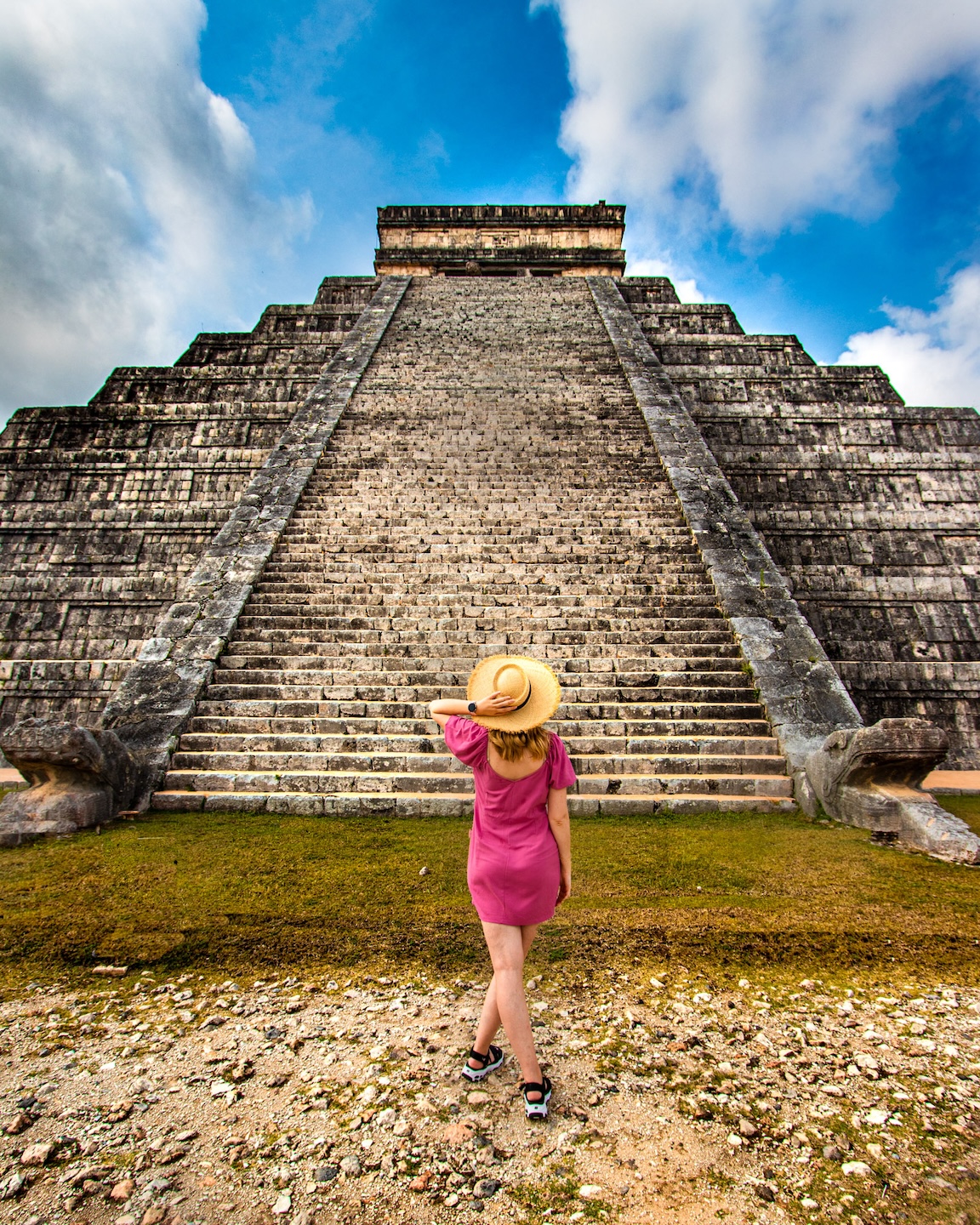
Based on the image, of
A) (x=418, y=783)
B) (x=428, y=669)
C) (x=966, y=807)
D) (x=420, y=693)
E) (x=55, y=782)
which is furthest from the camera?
(x=428, y=669)

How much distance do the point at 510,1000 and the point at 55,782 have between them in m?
4.77

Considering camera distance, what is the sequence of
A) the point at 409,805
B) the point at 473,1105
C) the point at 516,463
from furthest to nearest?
the point at 516,463
the point at 409,805
the point at 473,1105

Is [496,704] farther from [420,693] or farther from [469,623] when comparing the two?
[469,623]

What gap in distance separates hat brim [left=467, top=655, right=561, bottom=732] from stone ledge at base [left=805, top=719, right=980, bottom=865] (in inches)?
155

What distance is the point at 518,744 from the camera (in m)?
2.38

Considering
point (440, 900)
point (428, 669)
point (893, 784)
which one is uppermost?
point (428, 669)

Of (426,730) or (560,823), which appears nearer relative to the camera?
(560,823)

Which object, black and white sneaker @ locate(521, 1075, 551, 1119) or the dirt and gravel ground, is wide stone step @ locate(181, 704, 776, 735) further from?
black and white sneaker @ locate(521, 1075, 551, 1119)

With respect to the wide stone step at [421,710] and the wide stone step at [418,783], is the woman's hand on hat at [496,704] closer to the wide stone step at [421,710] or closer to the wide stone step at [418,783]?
the wide stone step at [418,783]

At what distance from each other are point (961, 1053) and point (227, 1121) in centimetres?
289

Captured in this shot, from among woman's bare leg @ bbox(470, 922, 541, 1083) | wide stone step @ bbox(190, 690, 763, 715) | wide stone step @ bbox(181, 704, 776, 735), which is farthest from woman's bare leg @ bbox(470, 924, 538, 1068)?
wide stone step @ bbox(190, 690, 763, 715)

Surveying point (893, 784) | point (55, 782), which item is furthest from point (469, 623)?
point (893, 784)

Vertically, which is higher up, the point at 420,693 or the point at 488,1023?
the point at 420,693

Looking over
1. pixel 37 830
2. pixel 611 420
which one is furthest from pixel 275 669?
pixel 611 420
